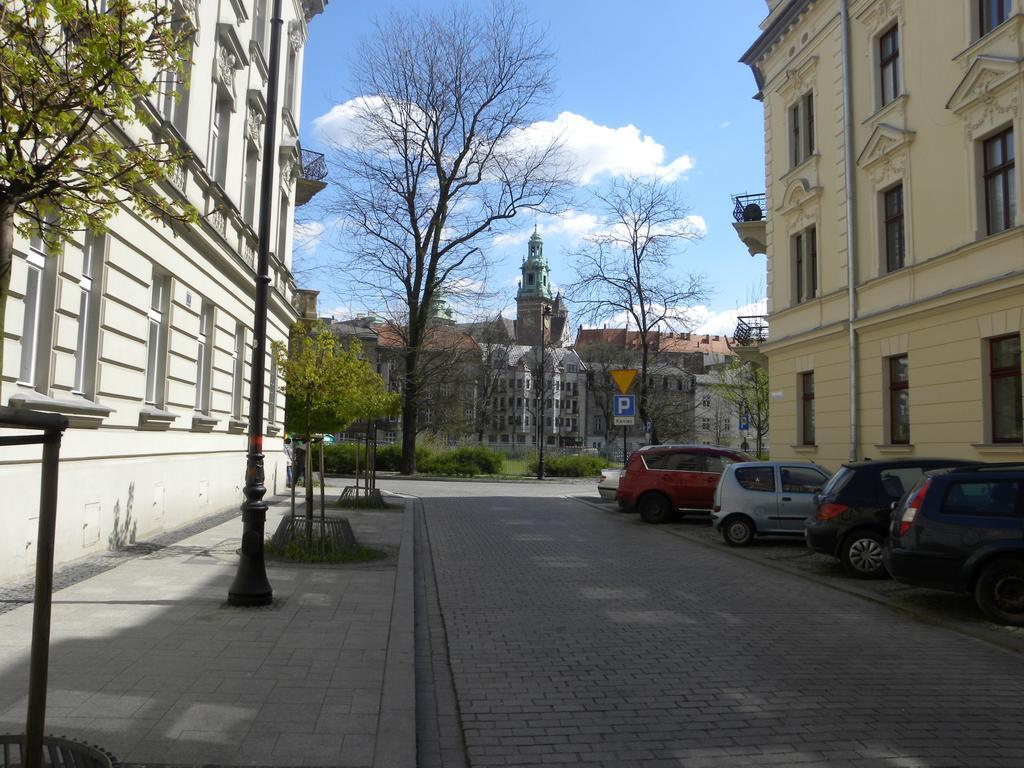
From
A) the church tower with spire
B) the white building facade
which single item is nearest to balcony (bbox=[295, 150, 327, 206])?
the white building facade

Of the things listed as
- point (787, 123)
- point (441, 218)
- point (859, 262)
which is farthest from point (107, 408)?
point (441, 218)

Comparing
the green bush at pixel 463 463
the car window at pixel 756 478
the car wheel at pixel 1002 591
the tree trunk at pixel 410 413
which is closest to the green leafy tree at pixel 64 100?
the car wheel at pixel 1002 591

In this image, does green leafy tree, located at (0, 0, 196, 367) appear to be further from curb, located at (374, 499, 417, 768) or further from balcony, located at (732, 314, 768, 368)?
balcony, located at (732, 314, 768, 368)

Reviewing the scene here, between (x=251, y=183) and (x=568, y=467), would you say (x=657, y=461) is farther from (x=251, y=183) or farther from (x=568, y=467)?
(x=568, y=467)

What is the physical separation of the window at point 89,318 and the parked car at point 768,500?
407 inches

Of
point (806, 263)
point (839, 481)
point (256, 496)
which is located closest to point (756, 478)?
point (839, 481)

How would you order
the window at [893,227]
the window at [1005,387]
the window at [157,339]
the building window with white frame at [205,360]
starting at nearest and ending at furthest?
the window at [157,339]
the window at [1005,387]
the building window with white frame at [205,360]
the window at [893,227]

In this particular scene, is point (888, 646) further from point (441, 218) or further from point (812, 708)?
point (441, 218)

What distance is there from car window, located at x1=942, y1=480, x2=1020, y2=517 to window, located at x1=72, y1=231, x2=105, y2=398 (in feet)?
33.5

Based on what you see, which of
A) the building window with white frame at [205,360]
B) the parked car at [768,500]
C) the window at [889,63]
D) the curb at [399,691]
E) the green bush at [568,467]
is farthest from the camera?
the green bush at [568,467]

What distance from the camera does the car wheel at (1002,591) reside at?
8.27 m

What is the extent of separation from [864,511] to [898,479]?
691 mm

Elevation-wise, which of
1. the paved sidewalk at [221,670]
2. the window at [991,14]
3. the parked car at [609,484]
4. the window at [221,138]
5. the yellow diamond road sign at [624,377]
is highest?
the window at [991,14]

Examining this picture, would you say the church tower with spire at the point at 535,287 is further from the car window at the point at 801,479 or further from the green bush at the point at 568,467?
the car window at the point at 801,479
